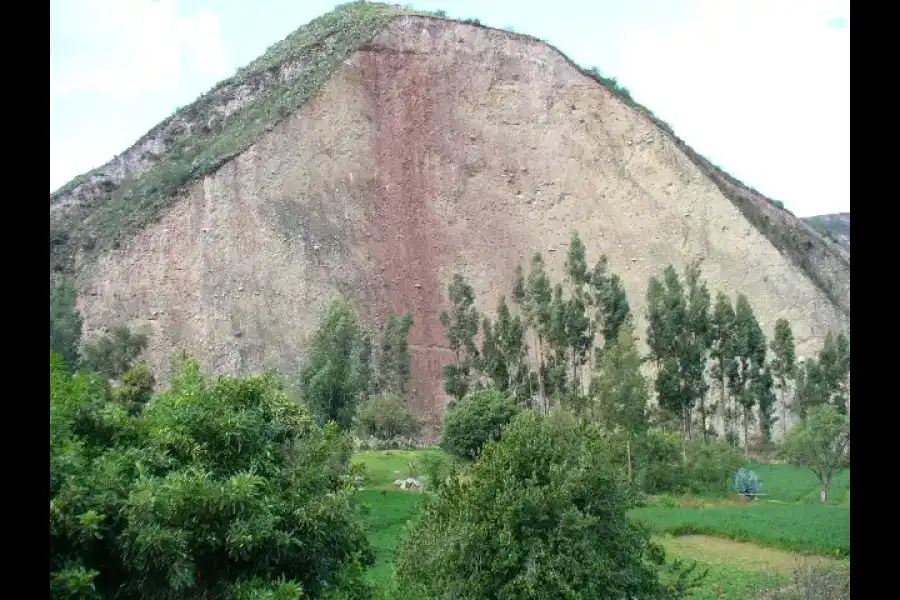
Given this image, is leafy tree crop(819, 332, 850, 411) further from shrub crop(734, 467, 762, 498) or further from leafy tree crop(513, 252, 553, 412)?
leafy tree crop(513, 252, 553, 412)

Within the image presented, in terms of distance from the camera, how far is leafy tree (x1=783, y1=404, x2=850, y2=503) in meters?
22.5

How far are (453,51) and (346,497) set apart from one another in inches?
1664

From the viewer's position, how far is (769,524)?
19609 millimetres

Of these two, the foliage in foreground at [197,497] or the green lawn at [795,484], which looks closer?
the foliage in foreground at [197,497]

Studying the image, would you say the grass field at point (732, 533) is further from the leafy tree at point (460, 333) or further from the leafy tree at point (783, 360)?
the leafy tree at point (460, 333)

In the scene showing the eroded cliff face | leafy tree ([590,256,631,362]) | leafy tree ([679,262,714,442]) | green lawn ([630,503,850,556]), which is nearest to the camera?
green lawn ([630,503,850,556])

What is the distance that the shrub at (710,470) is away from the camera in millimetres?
25688

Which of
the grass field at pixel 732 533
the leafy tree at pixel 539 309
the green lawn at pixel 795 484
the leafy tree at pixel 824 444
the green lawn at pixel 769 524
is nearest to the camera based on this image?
the grass field at pixel 732 533

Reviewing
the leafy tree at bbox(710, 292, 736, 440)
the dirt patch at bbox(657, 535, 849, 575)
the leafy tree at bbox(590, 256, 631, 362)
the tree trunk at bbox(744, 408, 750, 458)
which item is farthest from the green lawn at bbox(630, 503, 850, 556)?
the leafy tree at bbox(590, 256, 631, 362)

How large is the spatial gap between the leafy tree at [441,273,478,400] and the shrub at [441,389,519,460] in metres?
7.90

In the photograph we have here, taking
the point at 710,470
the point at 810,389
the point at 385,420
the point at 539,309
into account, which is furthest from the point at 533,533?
the point at 539,309

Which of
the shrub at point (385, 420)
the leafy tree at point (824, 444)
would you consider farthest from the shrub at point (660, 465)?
the shrub at point (385, 420)

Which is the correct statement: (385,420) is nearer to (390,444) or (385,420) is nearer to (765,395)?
(390,444)

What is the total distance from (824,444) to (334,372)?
13.6m
